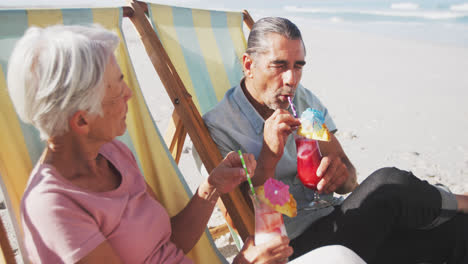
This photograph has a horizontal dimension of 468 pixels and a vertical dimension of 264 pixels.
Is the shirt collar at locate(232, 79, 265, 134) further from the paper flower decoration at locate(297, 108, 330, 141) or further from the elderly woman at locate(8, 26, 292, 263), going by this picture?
the elderly woman at locate(8, 26, 292, 263)

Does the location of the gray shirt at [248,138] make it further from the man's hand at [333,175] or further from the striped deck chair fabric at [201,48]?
the striped deck chair fabric at [201,48]

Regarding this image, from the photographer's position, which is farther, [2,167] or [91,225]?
[2,167]

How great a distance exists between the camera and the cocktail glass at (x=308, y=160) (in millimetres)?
1965

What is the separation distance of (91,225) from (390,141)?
4.38m

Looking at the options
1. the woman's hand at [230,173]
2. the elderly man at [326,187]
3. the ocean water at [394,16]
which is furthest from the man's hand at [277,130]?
the ocean water at [394,16]

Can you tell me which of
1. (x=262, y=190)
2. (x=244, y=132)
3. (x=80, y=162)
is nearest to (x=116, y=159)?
(x=80, y=162)

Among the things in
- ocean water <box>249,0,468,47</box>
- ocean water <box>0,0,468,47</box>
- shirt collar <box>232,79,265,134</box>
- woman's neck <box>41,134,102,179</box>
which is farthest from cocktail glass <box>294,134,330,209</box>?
ocean water <box>249,0,468,47</box>

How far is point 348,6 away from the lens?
16.9m

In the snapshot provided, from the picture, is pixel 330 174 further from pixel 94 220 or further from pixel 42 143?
pixel 42 143

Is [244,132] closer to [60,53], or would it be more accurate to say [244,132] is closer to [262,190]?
[262,190]

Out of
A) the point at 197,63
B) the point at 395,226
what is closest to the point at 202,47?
the point at 197,63

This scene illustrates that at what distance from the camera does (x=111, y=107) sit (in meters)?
1.34

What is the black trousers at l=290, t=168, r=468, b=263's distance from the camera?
1.78 meters

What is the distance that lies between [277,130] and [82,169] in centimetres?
89
